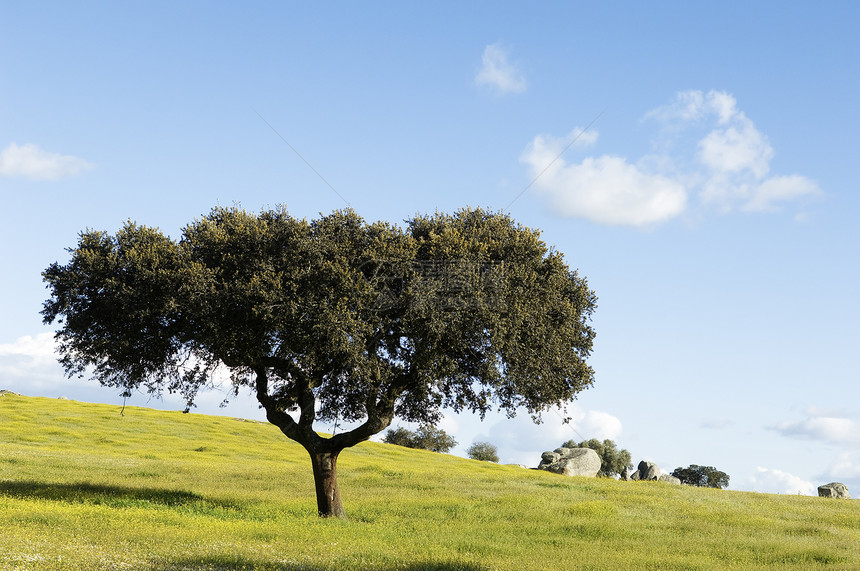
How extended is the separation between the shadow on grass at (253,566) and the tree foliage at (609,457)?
79829 mm

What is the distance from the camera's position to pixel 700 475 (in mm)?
108688

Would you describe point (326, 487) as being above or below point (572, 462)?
below

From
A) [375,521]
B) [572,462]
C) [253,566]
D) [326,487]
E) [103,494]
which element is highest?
[572,462]

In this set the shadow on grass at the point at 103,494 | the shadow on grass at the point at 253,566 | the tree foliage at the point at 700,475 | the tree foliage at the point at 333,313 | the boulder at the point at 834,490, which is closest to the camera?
the shadow on grass at the point at 253,566

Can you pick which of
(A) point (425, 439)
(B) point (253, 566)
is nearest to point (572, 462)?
(A) point (425, 439)

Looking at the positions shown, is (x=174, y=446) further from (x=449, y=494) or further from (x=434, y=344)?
(x=434, y=344)

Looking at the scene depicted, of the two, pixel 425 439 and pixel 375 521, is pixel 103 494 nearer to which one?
pixel 375 521

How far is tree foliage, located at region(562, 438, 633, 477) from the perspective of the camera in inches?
3875

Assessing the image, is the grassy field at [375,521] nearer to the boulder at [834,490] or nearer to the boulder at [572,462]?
the boulder at [834,490]

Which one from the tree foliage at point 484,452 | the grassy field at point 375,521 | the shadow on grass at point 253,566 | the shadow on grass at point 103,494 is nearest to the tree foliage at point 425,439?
the tree foliage at point 484,452

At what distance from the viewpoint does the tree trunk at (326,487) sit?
3247cm

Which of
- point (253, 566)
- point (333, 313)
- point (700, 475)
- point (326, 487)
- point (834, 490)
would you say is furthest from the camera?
point (700, 475)

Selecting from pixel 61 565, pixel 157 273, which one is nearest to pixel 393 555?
pixel 61 565

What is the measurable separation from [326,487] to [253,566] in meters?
13.7
